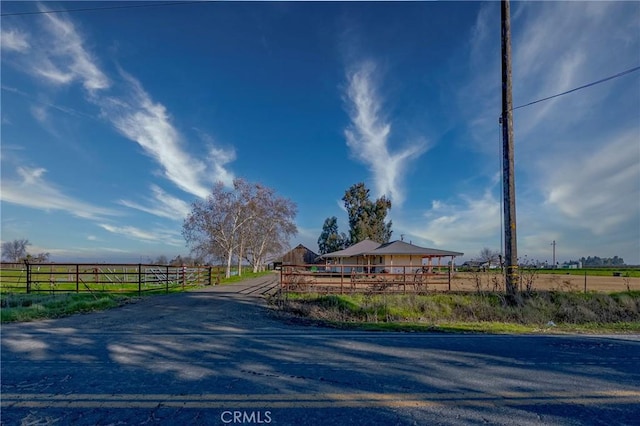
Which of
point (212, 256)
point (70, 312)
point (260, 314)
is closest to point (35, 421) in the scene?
point (260, 314)

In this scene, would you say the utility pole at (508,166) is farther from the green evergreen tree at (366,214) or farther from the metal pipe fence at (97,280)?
the green evergreen tree at (366,214)

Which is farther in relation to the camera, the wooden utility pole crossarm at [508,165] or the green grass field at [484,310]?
the wooden utility pole crossarm at [508,165]

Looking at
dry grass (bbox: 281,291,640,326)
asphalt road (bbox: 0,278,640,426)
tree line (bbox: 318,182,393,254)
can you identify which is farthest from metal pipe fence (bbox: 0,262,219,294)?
tree line (bbox: 318,182,393,254)

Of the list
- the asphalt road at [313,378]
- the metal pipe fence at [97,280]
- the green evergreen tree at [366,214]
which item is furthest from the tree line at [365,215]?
the asphalt road at [313,378]

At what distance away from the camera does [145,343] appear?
666cm

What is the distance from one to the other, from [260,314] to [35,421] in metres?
7.40

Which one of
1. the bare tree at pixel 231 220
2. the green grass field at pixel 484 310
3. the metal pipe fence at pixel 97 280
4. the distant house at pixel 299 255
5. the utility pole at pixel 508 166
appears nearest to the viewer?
the green grass field at pixel 484 310

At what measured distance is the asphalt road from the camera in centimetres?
358

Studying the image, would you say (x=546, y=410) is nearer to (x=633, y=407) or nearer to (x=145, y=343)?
(x=633, y=407)

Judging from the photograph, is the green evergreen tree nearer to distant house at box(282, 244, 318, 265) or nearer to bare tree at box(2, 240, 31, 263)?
distant house at box(282, 244, 318, 265)

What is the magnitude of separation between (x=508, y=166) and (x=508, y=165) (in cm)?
3

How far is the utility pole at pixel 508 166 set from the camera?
39.9 ft

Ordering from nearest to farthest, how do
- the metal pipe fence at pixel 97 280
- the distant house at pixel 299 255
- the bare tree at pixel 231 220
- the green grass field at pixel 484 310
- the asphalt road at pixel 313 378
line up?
the asphalt road at pixel 313 378 → the green grass field at pixel 484 310 → the metal pipe fence at pixel 97 280 → the bare tree at pixel 231 220 → the distant house at pixel 299 255

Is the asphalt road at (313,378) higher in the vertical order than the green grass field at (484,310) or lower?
higher
